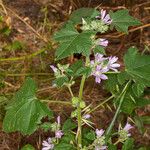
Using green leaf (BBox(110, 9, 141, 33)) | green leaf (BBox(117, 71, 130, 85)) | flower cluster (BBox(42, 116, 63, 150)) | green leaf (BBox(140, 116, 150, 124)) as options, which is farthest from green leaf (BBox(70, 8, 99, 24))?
green leaf (BBox(140, 116, 150, 124))

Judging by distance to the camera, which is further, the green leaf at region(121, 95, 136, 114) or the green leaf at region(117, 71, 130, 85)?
the green leaf at region(121, 95, 136, 114)

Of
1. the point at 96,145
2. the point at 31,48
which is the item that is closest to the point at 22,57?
the point at 31,48

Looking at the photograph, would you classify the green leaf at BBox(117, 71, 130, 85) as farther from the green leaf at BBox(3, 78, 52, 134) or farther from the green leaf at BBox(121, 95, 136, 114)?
the green leaf at BBox(121, 95, 136, 114)

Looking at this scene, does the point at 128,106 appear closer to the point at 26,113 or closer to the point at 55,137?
the point at 55,137

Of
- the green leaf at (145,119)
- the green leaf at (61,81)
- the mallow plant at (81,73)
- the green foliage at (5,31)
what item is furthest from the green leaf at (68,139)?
the green foliage at (5,31)

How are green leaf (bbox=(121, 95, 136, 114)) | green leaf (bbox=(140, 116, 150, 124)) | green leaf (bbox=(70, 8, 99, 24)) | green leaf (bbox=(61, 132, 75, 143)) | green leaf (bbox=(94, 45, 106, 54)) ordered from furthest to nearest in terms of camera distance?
green leaf (bbox=(140, 116, 150, 124))
green leaf (bbox=(121, 95, 136, 114))
green leaf (bbox=(61, 132, 75, 143))
green leaf (bbox=(70, 8, 99, 24))
green leaf (bbox=(94, 45, 106, 54))

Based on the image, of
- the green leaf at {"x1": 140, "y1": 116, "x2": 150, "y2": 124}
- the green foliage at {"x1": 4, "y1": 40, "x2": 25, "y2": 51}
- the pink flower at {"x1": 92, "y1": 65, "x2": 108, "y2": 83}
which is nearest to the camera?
the pink flower at {"x1": 92, "y1": 65, "x2": 108, "y2": 83}

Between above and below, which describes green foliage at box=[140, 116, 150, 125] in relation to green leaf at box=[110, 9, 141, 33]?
below

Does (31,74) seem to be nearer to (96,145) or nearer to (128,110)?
(128,110)
